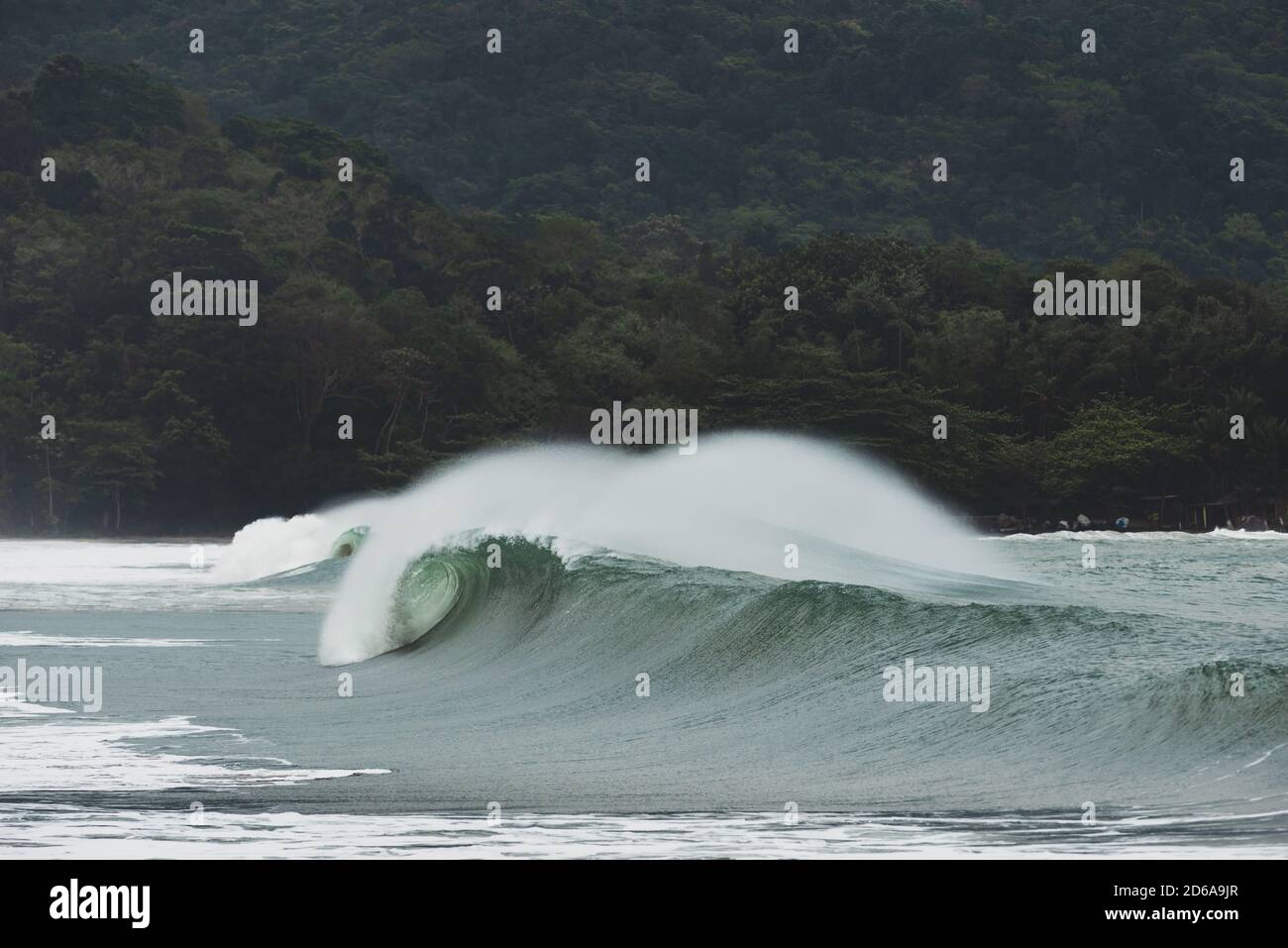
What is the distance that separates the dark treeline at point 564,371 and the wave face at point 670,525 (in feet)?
137

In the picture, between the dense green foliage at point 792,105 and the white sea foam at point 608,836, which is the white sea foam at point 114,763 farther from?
the dense green foliage at point 792,105

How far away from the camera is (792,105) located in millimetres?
175500

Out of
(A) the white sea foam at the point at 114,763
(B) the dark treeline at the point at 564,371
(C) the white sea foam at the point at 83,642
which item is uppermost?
(B) the dark treeline at the point at 564,371

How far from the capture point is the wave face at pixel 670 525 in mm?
23484

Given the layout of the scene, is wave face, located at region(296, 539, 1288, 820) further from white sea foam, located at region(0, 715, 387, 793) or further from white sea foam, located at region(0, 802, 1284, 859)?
white sea foam, located at region(0, 715, 387, 793)

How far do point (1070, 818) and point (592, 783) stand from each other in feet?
9.93

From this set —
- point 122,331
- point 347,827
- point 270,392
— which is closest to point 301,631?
point 347,827

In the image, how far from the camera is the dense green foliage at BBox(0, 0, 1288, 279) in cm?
15888

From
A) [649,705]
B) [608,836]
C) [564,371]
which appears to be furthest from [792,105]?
[608,836]

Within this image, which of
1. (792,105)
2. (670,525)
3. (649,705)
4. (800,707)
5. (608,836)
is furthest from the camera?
(792,105)

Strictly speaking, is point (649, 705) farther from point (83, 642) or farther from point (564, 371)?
point (564, 371)

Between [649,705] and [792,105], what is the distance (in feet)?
536

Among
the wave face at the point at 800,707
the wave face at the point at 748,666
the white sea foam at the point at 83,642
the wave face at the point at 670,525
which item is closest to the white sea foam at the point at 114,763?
the wave face at the point at 748,666
